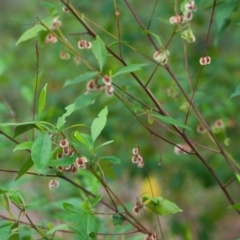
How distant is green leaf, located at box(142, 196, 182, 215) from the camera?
150 cm

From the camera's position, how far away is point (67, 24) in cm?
374

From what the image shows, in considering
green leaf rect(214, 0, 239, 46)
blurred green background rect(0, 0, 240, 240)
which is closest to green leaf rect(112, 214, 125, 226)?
green leaf rect(214, 0, 239, 46)

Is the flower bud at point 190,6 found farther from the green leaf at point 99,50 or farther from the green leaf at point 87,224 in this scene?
the green leaf at point 87,224

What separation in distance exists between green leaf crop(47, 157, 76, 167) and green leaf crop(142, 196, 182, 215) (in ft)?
0.81

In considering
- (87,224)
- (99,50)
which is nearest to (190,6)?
(99,50)

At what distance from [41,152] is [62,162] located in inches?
2.8

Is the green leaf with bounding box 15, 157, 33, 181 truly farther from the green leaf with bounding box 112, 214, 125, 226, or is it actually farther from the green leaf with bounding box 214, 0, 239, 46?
the green leaf with bounding box 214, 0, 239, 46

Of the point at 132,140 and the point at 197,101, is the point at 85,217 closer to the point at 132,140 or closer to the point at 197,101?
the point at 197,101

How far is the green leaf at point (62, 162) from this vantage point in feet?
4.44

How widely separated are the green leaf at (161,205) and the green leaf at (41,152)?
1.06 feet

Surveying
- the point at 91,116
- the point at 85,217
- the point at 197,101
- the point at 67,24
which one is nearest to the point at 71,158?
the point at 85,217

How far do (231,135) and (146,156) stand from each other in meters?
0.43

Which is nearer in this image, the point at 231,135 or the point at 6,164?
the point at 231,135

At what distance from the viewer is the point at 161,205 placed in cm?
152
